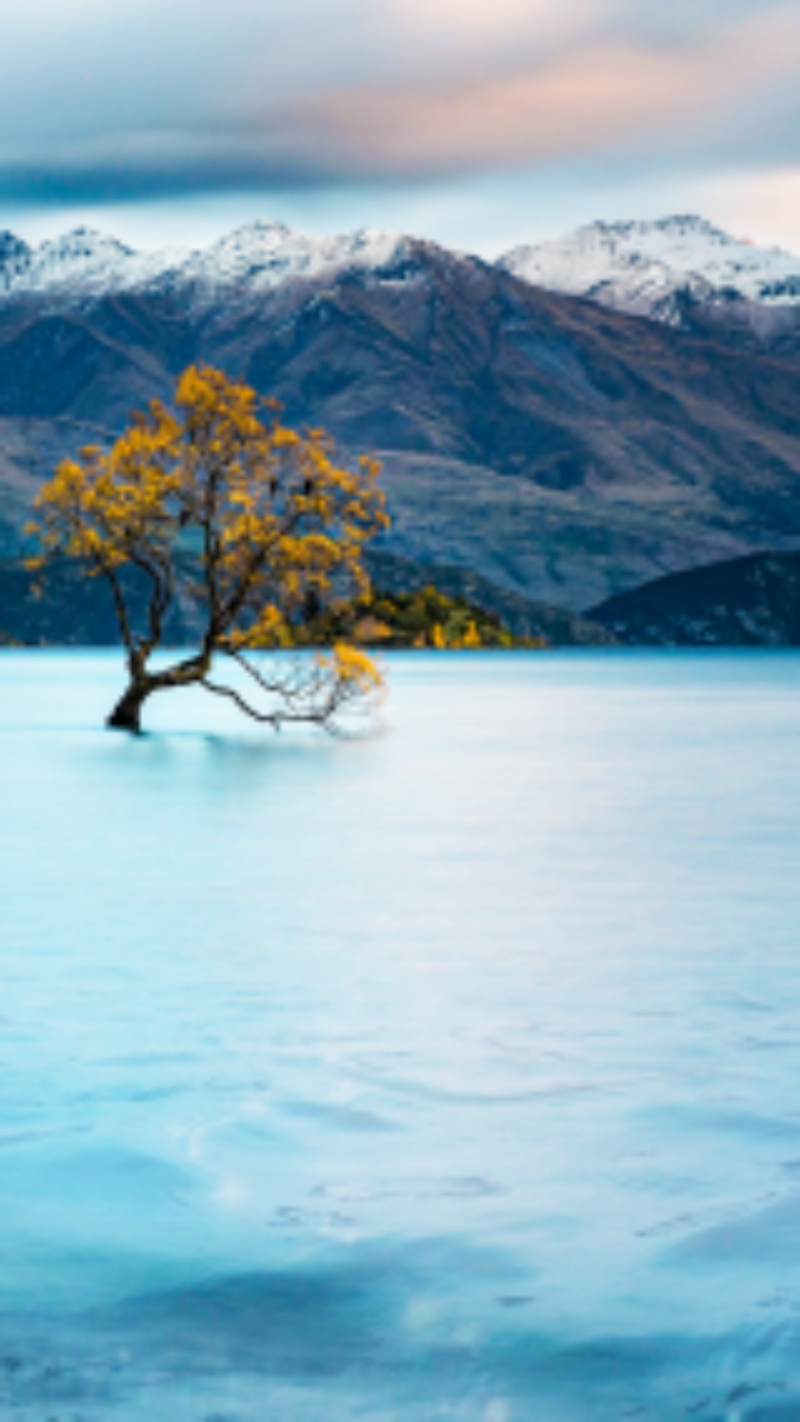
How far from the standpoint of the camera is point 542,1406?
1059 centimetres

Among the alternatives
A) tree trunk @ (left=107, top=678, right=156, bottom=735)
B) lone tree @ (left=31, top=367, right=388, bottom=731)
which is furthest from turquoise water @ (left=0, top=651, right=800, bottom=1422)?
tree trunk @ (left=107, top=678, right=156, bottom=735)

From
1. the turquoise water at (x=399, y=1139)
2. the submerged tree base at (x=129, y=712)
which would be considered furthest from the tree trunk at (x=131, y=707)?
the turquoise water at (x=399, y=1139)

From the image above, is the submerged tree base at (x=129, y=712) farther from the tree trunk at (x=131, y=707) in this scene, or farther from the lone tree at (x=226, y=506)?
the lone tree at (x=226, y=506)

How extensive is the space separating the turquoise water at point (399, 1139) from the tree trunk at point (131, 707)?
39046 mm

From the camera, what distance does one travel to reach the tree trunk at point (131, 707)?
268 feet

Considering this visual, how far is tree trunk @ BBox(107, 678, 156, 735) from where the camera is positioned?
8175 cm

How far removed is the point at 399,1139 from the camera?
1656 centimetres

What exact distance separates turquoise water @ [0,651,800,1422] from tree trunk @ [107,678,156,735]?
3905cm

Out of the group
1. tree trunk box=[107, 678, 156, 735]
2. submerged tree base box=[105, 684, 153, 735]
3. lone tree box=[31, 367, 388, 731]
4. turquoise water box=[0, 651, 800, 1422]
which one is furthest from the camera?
submerged tree base box=[105, 684, 153, 735]

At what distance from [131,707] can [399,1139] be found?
78.6 meters

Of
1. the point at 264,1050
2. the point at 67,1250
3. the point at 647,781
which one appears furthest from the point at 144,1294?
the point at 647,781

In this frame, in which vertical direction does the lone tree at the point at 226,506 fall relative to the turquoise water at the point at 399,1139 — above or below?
above

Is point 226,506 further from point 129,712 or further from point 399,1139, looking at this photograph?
point 399,1139

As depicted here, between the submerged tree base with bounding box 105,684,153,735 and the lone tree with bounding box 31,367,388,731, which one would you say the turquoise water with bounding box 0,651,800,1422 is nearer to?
the lone tree with bounding box 31,367,388,731
